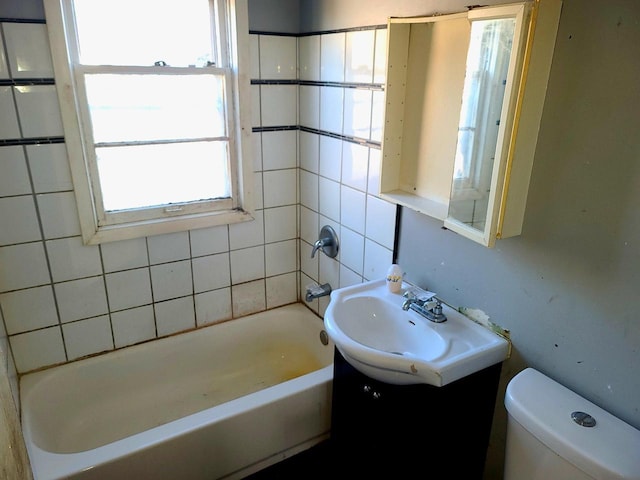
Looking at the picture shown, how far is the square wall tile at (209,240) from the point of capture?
213 centimetres

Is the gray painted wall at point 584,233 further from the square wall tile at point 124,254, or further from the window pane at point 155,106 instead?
the square wall tile at point 124,254

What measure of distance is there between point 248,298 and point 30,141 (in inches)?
46.7

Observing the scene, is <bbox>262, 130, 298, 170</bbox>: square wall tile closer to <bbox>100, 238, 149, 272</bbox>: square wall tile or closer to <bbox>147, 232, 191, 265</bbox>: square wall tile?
<bbox>147, 232, 191, 265</bbox>: square wall tile

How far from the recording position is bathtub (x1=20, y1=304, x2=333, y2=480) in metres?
1.53

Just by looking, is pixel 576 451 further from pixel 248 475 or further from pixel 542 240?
pixel 248 475

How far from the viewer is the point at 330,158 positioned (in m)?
2.03

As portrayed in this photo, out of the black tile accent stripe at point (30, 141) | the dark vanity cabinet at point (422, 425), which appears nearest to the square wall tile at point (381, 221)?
the dark vanity cabinet at point (422, 425)

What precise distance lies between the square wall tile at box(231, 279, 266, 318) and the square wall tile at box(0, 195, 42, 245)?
916 mm

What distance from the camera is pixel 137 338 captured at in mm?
2139

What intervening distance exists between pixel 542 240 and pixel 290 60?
4.70 feet

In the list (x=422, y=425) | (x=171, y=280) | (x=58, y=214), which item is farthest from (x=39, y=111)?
(x=422, y=425)

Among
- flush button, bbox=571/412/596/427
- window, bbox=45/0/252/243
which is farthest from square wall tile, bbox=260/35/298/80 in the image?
flush button, bbox=571/412/596/427

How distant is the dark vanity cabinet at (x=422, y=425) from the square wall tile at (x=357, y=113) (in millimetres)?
889

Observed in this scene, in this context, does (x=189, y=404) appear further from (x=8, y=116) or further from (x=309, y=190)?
(x=8, y=116)
